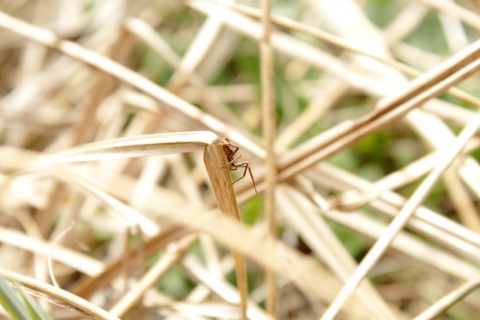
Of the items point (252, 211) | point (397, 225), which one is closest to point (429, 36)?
point (252, 211)

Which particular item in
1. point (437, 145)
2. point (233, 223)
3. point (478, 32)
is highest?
point (478, 32)

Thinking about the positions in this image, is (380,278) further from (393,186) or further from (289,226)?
(393,186)

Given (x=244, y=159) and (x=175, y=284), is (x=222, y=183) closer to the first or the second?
(x=244, y=159)

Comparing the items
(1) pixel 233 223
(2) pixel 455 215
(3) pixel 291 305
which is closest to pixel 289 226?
(3) pixel 291 305

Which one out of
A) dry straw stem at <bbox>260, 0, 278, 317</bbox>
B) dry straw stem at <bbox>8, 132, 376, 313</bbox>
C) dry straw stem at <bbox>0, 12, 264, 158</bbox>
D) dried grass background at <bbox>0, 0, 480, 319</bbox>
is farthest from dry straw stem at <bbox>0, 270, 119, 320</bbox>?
dry straw stem at <bbox>0, 12, 264, 158</bbox>

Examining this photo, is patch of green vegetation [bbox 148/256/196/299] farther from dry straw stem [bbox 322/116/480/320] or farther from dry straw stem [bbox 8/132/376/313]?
dry straw stem [bbox 322/116/480/320]

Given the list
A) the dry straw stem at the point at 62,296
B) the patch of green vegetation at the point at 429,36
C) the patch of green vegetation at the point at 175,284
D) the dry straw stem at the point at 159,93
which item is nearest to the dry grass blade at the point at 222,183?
the dry straw stem at the point at 62,296

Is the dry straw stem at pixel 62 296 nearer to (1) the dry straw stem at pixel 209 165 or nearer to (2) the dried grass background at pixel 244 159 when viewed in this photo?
(2) the dried grass background at pixel 244 159

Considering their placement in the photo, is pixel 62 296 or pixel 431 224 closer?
pixel 62 296
